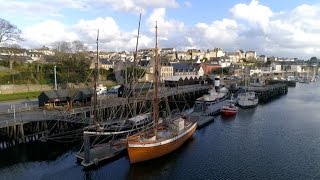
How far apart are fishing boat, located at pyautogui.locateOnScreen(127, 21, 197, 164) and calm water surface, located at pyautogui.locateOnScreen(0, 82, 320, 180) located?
0.75m

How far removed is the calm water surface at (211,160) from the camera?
2888cm

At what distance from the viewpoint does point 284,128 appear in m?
47.8

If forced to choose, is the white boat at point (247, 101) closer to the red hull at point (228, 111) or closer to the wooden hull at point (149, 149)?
the red hull at point (228, 111)

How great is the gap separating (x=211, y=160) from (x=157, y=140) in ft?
18.1

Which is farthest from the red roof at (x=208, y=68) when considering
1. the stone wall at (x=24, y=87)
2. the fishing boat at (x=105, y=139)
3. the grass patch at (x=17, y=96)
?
the fishing boat at (x=105, y=139)

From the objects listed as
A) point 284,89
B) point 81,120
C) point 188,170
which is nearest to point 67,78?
point 81,120

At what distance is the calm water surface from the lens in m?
28.9

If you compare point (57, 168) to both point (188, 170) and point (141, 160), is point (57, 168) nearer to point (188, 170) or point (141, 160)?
point (141, 160)

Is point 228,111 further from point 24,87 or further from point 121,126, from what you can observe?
point 24,87

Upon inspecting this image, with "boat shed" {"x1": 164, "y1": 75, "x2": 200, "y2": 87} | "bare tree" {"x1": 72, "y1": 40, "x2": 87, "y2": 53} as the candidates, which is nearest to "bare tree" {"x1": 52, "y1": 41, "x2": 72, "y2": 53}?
"bare tree" {"x1": 72, "y1": 40, "x2": 87, "y2": 53}

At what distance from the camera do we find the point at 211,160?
3266 cm

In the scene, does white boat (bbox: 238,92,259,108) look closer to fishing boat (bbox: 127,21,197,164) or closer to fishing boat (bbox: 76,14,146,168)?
fishing boat (bbox: 127,21,197,164)

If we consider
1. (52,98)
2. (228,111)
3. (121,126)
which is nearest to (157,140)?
(121,126)

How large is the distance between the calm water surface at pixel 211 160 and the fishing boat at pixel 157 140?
2.47 feet
